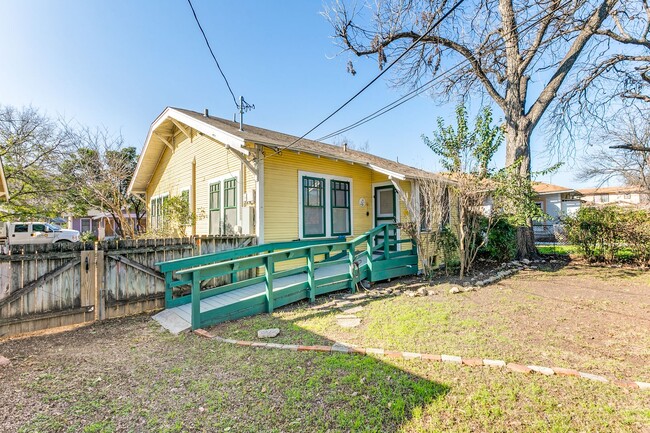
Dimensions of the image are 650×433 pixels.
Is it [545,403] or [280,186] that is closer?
[545,403]

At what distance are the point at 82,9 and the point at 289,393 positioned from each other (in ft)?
29.7

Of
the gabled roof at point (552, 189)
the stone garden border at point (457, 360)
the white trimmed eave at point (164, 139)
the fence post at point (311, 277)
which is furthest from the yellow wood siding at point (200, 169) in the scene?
the gabled roof at point (552, 189)

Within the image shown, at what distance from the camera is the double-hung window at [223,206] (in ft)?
27.3

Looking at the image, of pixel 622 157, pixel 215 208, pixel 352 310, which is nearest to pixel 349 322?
pixel 352 310

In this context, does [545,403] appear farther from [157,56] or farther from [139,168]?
[139,168]

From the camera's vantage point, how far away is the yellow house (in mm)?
7480

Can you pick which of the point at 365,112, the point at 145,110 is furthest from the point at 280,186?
the point at 145,110

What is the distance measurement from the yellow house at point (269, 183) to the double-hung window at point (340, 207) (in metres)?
0.03

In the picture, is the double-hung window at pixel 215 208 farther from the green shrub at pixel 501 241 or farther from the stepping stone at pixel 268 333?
the green shrub at pixel 501 241


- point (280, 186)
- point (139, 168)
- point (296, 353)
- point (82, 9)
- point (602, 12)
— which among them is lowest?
point (296, 353)

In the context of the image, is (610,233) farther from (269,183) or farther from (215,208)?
(215,208)

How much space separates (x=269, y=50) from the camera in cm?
895

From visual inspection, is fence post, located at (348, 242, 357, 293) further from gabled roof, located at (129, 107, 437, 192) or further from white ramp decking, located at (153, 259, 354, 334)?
gabled roof, located at (129, 107, 437, 192)

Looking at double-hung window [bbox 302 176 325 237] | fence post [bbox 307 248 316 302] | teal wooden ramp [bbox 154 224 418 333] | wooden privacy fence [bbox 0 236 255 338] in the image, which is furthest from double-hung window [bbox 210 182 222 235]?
fence post [bbox 307 248 316 302]
